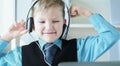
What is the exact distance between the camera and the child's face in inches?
35.7

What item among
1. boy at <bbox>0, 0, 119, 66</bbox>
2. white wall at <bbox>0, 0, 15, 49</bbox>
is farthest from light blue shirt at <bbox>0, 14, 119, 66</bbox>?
white wall at <bbox>0, 0, 15, 49</bbox>

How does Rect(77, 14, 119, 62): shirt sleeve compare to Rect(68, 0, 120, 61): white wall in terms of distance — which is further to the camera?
Rect(68, 0, 120, 61): white wall

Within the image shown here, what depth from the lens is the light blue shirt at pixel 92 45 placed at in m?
0.89

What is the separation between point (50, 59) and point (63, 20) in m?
0.17

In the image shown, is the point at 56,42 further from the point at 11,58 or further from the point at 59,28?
the point at 11,58

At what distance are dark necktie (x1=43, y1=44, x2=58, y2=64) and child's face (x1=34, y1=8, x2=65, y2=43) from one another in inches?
0.9

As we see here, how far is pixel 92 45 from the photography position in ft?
3.02

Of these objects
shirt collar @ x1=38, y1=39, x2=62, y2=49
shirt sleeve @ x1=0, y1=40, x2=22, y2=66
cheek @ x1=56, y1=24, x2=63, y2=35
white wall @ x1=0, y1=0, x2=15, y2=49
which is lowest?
Answer: shirt sleeve @ x1=0, y1=40, x2=22, y2=66

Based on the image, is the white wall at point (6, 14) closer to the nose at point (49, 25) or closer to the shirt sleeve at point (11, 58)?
the shirt sleeve at point (11, 58)

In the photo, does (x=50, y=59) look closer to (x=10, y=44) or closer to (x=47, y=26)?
(x=47, y=26)

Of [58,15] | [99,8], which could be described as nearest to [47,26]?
[58,15]

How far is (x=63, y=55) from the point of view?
91cm

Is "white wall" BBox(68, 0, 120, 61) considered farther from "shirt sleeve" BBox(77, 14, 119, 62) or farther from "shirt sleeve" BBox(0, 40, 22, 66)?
"shirt sleeve" BBox(0, 40, 22, 66)

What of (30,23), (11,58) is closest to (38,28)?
(30,23)
